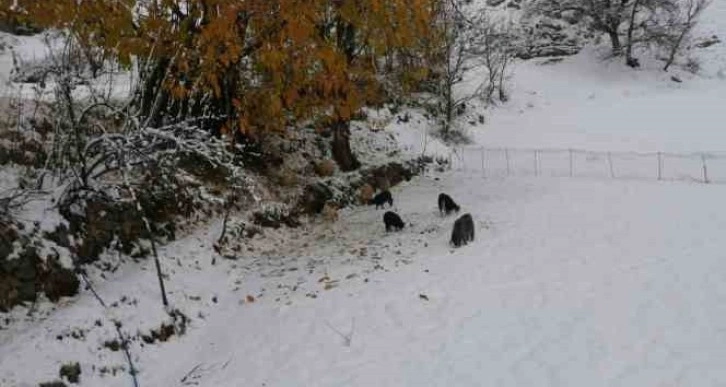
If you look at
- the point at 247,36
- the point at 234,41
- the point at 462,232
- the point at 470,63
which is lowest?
the point at 462,232

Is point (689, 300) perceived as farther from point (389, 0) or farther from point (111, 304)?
point (111, 304)

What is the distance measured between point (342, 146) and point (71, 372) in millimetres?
10851

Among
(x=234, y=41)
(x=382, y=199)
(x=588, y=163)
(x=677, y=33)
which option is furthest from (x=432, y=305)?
(x=677, y=33)

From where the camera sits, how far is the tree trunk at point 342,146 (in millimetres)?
16750

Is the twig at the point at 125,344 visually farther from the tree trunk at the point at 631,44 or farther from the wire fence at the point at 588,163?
the tree trunk at the point at 631,44

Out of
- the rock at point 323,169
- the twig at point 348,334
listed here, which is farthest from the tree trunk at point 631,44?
the twig at point 348,334

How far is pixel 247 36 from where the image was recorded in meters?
10.8

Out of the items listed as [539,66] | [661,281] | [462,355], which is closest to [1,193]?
[462,355]

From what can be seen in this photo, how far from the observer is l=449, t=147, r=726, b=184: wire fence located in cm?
1998

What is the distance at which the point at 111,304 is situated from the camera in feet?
26.9

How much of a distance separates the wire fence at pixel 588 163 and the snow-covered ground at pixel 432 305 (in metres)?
4.50

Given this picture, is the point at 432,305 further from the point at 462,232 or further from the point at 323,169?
the point at 323,169

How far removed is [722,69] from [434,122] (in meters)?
16.7

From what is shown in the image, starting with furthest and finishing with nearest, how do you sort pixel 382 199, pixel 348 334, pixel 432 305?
pixel 382 199, pixel 432 305, pixel 348 334
